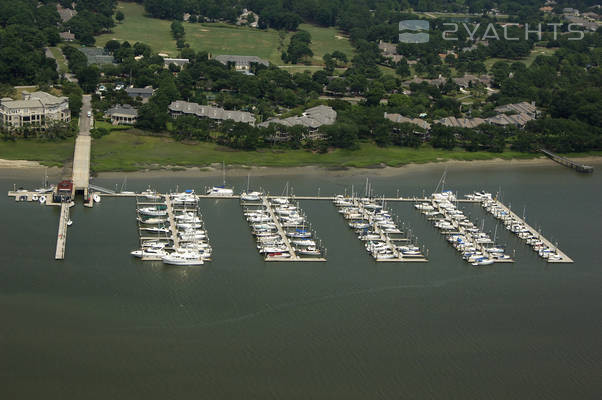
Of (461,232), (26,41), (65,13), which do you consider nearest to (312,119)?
(461,232)

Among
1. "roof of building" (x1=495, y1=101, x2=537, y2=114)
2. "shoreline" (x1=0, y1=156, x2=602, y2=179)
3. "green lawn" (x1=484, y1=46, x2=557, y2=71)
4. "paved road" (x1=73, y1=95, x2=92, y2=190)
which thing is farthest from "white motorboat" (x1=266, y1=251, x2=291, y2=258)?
"green lawn" (x1=484, y1=46, x2=557, y2=71)

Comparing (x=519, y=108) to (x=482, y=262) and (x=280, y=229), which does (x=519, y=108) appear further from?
(x=280, y=229)

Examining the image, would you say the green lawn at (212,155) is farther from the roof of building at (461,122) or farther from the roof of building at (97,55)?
the roof of building at (97,55)

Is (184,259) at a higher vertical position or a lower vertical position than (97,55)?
lower

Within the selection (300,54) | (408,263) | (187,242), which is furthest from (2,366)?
(300,54)

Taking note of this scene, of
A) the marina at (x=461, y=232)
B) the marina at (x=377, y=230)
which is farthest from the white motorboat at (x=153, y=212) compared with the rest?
the marina at (x=461, y=232)

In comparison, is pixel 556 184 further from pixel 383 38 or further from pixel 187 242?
pixel 383 38
